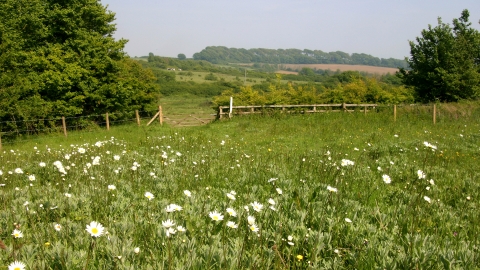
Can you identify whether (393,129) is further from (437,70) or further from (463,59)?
(463,59)

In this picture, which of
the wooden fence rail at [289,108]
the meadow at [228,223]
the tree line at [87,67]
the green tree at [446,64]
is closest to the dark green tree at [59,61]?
the tree line at [87,67]

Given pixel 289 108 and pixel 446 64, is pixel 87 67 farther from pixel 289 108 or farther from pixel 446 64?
pixel 446 64

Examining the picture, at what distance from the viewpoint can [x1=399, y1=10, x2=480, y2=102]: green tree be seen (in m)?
32.3

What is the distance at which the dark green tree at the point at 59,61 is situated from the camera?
74.6 ft

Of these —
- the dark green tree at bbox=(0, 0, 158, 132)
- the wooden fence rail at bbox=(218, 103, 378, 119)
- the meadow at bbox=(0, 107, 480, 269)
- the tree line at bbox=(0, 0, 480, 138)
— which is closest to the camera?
the meadow at bbox=(0, 107, 480, 269)

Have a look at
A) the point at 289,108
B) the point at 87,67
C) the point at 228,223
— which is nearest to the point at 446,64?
the point at 289,108

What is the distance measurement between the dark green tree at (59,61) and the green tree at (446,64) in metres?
28.5

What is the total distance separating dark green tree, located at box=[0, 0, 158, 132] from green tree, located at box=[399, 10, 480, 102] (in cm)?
2846

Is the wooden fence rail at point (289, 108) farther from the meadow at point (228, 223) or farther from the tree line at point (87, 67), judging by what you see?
the meadow at point (228, 223)

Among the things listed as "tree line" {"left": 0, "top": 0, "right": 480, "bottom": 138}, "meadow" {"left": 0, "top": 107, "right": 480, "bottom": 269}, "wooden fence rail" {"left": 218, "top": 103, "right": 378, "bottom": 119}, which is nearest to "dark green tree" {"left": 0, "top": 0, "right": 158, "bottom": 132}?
"tree line" {"left": 0, "top": 0, "right": 480, "bottom": 138}

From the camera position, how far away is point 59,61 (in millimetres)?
26922

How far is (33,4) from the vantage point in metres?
26.3

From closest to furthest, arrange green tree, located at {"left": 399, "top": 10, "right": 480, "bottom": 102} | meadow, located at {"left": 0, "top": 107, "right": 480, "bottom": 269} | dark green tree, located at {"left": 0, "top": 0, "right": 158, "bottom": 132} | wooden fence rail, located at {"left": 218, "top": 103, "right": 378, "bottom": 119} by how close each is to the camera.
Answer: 1. meadow, located at {"left": 0, "top": 107, "right": 480, "bottom": 269}
2. dark green tree, located at {"left": 0, "top": 0, "right": 158, "bottom": 132}
3. wooden fence rail, located at {"left": 218, "top": 103, "right": 378, "bottom": 119}
4. green tree, located at {"left": 399, "top": 10, "right": 480, "bottom": 102}

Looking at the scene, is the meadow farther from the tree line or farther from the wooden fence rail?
the tree line
